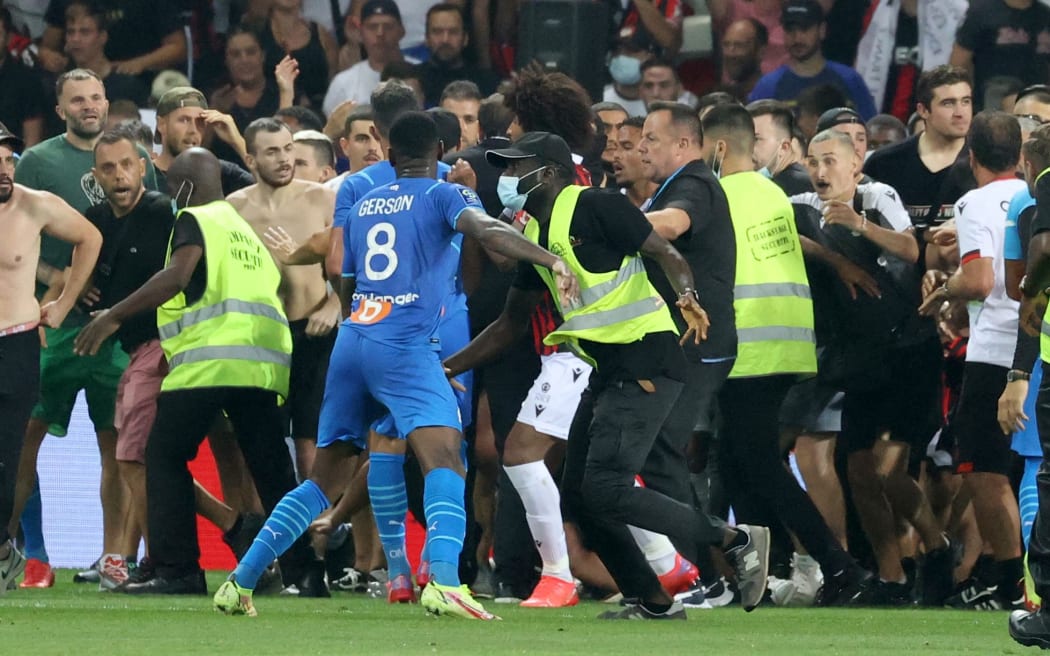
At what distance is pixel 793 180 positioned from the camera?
1174cm

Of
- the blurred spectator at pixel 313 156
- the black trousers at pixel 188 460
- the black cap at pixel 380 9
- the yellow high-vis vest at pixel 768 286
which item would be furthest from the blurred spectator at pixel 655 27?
the black trousers at pixel 188 460

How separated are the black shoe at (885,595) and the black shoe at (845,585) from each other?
0.09 meters

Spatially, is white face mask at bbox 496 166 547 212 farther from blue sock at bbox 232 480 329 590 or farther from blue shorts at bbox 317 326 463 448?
blue sock at bbox 232 480 329 590

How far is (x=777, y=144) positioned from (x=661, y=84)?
11.0 ft

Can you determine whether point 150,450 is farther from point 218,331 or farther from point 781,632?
point 781,632

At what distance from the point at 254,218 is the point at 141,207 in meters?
0.63

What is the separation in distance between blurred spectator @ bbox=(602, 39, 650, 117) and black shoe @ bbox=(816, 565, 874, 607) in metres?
5.57

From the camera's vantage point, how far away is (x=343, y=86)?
15.7 m

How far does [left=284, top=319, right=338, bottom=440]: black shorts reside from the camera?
11773 mm

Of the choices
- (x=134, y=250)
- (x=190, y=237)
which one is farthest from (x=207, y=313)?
(x=134, y=250)

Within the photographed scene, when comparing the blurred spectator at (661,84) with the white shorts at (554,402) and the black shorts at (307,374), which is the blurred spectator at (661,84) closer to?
the black shorts at (307,374)

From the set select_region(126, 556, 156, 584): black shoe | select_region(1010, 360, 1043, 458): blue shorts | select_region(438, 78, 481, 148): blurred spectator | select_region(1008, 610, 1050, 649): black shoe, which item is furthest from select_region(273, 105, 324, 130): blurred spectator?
select_region(1008, 610, 1050, 649): black shoe

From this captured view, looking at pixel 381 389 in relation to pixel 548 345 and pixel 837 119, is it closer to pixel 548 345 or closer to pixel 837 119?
pixel 548 345

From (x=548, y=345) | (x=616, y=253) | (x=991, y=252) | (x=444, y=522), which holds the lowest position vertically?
(x=444, y=522)
